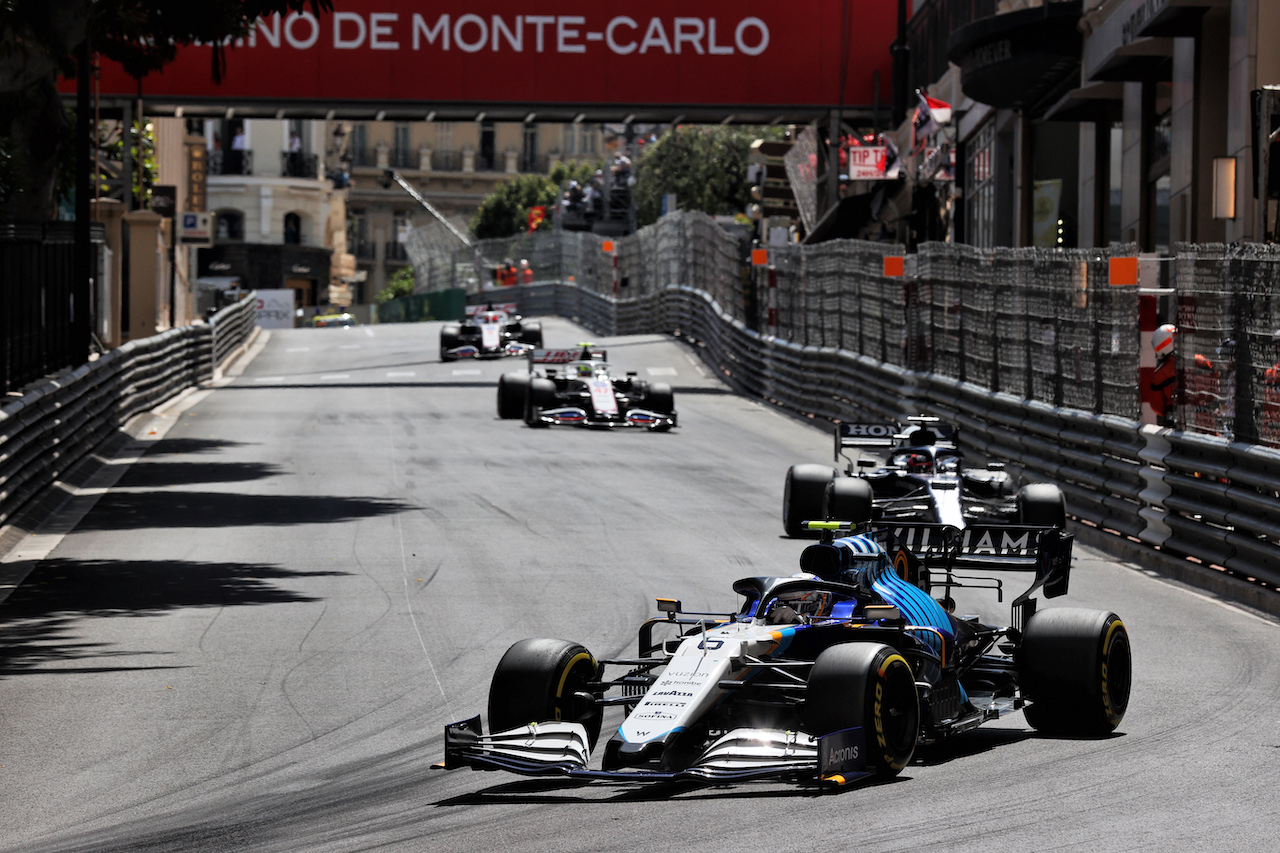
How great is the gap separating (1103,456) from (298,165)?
76.5 m

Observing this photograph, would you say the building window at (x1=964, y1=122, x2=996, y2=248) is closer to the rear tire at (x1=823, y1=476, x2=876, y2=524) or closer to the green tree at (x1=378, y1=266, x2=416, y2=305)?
the rear tire at (x1=823, y1=476, x2=876, y2=524)

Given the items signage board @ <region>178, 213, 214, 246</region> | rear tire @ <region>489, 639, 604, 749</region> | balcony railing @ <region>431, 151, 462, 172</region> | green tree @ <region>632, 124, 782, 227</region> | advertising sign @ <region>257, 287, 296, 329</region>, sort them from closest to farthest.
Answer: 1. rear tire @ <region>489, 639, 604, 749</region>
2. signage board @ <region>178, 213, 214, 246</region>
3. green tree @ <region>632, 124, 782, 227</region>
4. advertising sign @ <region>257, 287, 296, 329</region>
5. balcony railing @ <region>431, 151, 462, 172</region>

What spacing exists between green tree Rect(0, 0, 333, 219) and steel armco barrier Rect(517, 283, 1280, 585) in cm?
785

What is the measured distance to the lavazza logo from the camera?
118 ft

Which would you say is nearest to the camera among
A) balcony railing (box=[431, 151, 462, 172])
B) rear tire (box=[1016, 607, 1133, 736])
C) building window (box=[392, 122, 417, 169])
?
rear tire (box=[1016, 607, 1133, 736])

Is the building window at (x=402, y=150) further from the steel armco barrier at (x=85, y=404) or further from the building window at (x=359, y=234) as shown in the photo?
the steel armco barrier at (x=85, y=404)

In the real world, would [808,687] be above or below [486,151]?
below

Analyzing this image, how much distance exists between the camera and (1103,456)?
1519 centimetres

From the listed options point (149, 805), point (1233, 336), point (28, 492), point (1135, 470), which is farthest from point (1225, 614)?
point (28, 492)

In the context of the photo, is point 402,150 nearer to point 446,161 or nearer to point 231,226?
point 446,161

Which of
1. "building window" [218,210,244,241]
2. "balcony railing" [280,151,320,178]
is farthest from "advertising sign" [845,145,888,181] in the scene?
"balcony railing" [280,151,320,178]

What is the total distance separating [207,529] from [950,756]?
9168 mm

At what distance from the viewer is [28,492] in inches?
615

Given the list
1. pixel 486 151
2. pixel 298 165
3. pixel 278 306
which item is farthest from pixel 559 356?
pixel 486 151
